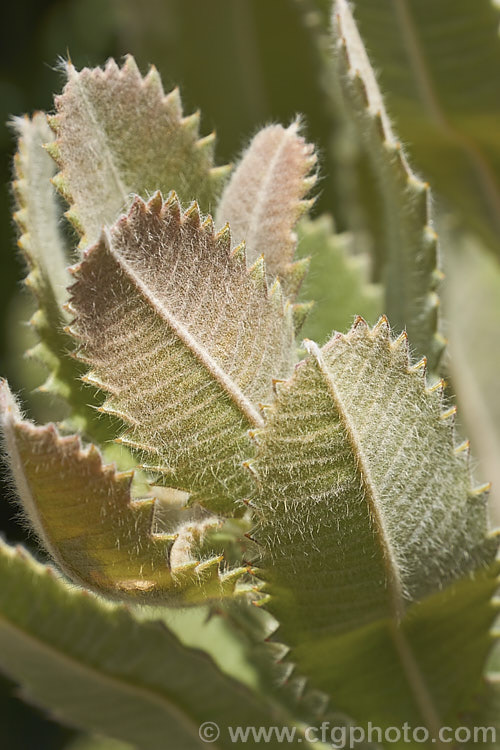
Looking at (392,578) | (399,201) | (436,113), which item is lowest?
(392,578)

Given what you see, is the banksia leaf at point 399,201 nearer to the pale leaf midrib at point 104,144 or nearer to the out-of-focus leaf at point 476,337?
the pale leaf midrib at point 104,144

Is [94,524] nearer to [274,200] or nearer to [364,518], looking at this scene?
[364,518]

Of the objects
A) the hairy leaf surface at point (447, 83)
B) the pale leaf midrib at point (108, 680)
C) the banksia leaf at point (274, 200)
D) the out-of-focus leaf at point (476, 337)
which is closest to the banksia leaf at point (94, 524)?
the pale leaf midrib at point (108, 680)

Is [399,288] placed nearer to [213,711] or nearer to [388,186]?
[388,186]

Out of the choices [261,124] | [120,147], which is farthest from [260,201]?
[261,124]

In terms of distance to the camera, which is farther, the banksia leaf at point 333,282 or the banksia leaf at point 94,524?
the banksia leaf at point 333,282

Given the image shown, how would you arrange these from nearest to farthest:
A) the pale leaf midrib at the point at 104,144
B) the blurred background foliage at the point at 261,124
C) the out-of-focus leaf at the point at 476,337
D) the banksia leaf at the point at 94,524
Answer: the banksia leaf at the point at 94,524 → the pale leaf midrib at the point at 104,144 → the blurred background foliage at the point at 261,124 → the out-of-focus leaf at the point at 476,337
